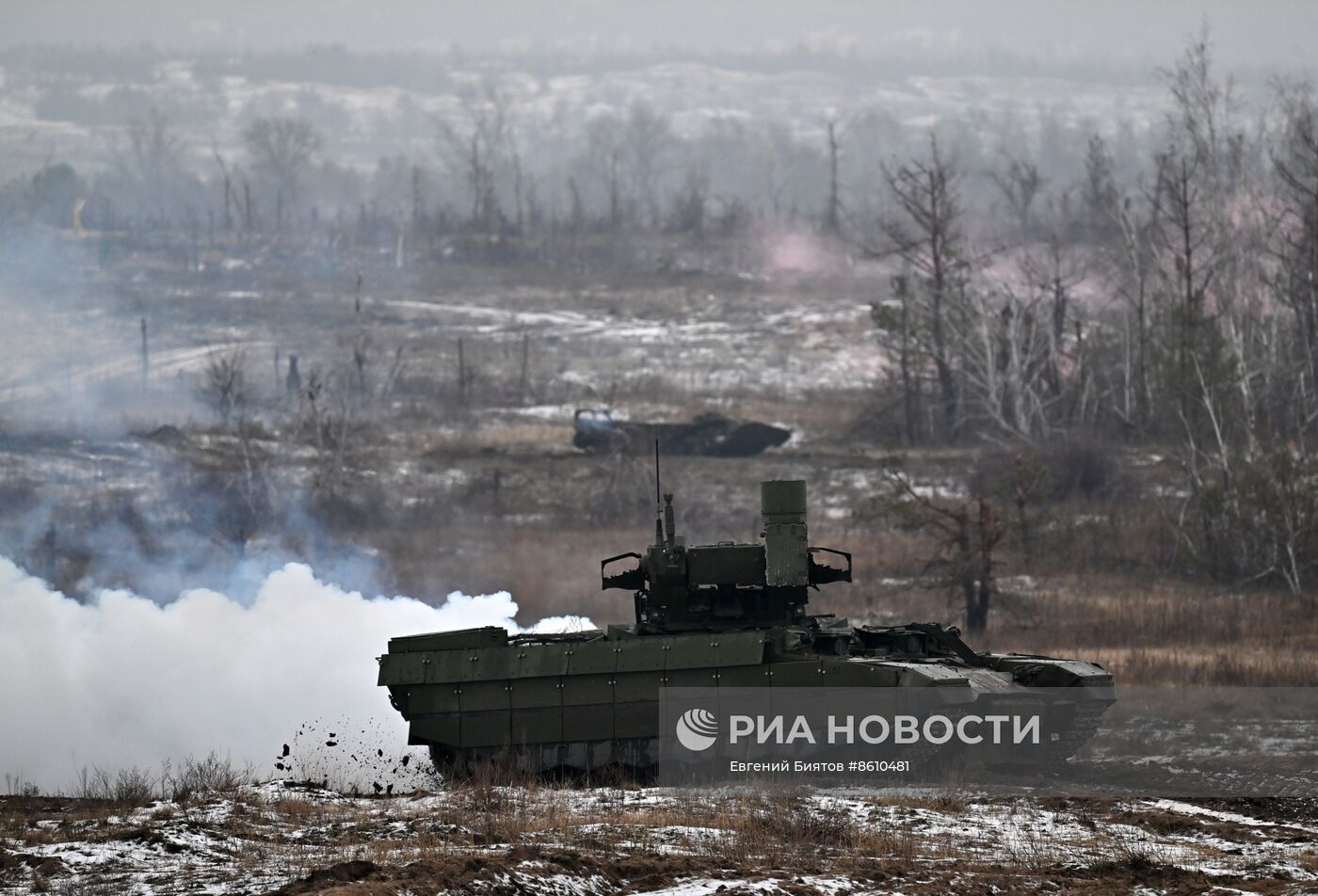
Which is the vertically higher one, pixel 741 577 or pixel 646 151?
pixel 646 151

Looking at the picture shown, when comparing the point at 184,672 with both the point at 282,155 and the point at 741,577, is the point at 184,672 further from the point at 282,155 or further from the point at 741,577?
the point at 282,155

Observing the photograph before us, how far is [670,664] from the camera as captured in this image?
25.4m

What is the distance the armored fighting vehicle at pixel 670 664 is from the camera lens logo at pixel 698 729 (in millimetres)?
338

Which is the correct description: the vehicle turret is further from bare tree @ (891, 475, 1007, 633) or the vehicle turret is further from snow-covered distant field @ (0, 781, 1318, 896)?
bare tree @ (891, 475, 1007, 633)

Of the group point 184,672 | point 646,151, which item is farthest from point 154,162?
point 184,672

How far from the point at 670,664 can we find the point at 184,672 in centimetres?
803

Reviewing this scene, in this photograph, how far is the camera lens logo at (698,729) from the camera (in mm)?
25375

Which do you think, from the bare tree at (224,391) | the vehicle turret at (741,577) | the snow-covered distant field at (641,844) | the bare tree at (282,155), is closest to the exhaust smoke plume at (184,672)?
the vehicle turret at (741,577)

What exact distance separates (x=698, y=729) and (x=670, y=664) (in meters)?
0.90

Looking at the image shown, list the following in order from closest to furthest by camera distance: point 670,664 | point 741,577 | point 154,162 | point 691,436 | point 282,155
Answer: point 670,664
point 741,577
point 691,436
point 282,155
point 154,162

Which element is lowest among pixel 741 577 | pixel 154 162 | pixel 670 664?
pixel 670 664

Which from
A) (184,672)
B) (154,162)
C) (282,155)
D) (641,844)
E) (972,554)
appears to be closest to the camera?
(641,844)

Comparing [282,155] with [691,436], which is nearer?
[691,436]

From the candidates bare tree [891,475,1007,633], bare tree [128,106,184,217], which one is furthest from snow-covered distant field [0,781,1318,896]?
bare tree [128,106,184,217]
